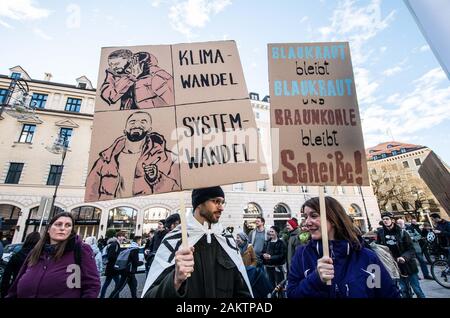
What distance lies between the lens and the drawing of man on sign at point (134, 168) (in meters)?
1.88

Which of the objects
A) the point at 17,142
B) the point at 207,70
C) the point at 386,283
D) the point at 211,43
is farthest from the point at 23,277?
the point at 17,142

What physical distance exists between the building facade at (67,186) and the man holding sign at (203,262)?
1914 centimetres

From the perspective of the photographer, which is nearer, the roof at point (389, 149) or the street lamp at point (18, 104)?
the street lamp at point (18, 104)

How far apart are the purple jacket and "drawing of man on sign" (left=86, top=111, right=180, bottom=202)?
102cm

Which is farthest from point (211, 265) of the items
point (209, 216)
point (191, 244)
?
point (209, 216)

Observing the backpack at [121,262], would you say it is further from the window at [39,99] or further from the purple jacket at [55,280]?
the window at [39,99]

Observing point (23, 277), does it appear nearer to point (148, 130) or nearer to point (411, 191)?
point (148, 130)

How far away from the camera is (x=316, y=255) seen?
200cm

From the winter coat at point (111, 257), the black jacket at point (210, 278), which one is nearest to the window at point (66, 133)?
the winter coat at point (111, 257)

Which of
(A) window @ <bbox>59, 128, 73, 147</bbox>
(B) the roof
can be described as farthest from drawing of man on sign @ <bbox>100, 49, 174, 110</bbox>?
(B) the roof

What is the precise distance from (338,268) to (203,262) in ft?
3.65

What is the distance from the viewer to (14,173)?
20172 mm

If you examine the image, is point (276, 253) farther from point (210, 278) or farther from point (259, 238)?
point (210, 278)
